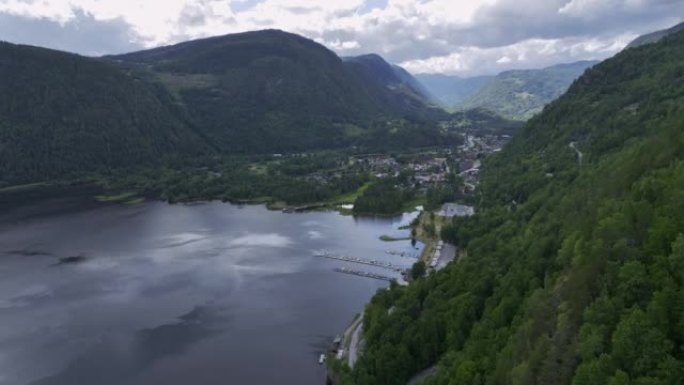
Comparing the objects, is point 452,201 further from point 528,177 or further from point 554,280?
point 554,280

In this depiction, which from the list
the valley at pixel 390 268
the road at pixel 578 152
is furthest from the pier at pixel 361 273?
the road at pixel 578 152

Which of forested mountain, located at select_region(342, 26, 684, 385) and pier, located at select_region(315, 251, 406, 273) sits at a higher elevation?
forested mountain, located at select_region(342, 26, 684, 385)

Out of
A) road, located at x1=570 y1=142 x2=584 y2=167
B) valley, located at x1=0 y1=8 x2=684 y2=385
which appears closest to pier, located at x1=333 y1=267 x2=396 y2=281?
valley, located at x1=0 y1=8 x2=684 y2=385

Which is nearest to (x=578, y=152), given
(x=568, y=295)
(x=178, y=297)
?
(x=178, y=297)

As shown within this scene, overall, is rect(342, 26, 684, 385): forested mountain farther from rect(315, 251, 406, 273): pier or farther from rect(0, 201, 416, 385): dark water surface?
rect(0, 201, 416, 385): dark water surface

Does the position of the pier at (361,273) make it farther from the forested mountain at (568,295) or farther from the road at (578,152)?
the road at (578,152)

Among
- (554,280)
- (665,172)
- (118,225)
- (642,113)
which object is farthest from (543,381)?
(118,225)

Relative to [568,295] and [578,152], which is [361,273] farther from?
[568,295]
